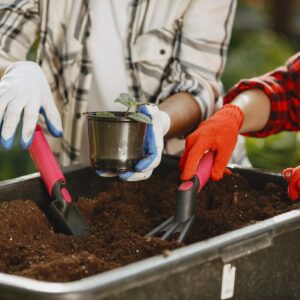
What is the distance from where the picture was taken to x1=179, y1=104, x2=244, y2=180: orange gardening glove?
6.07ft

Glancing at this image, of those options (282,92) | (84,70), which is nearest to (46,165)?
(84,70)

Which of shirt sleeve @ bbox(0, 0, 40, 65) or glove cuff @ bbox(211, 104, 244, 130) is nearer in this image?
glove cuff @ bbox(211, 104, 244, 130)

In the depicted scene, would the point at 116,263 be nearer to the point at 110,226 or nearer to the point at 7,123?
the point at 110,226

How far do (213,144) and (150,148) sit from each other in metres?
0.19

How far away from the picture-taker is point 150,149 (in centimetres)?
179

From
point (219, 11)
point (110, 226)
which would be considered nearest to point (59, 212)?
point (110, 226)

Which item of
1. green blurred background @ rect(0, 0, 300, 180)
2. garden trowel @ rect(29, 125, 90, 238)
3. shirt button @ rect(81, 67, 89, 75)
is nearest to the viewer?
garden trowel @ rect(29, 125, 90, 238)

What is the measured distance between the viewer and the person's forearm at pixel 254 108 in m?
2.13

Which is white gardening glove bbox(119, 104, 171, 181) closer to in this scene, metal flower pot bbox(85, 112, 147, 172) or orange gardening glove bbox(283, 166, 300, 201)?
metal flower pot bbox(85, 112, 147, 172)

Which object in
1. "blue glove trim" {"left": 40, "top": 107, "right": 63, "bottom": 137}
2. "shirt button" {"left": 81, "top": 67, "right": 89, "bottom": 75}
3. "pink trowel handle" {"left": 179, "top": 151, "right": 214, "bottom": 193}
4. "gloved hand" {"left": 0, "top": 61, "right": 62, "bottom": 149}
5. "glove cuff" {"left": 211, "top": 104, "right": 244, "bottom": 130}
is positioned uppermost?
"gloved hand" {"left": 0, "top": 61, "right": 62, "bottom": 149}

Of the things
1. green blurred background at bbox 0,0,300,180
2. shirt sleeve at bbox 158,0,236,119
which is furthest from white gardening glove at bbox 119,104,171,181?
green blurred background at bbox 0,0,300,180

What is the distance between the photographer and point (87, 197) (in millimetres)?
2004

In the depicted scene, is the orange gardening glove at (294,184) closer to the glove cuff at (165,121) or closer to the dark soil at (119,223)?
the dark soil at (119,223)

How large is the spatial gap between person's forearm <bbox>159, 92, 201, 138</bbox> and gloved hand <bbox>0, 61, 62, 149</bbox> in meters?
0.41
